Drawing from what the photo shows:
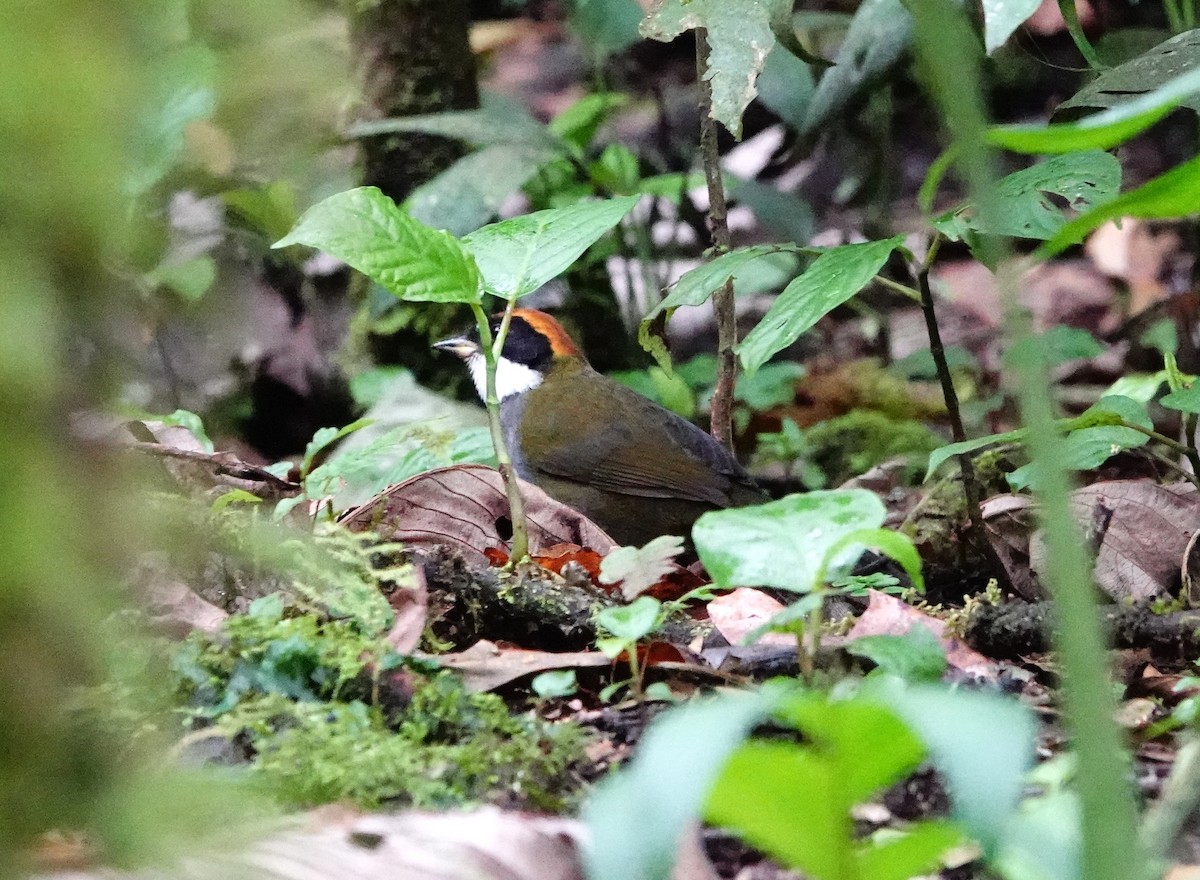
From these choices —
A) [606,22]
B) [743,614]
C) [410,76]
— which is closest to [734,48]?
[743,614]

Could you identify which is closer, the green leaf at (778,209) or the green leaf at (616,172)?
the green leaf at (616,172)

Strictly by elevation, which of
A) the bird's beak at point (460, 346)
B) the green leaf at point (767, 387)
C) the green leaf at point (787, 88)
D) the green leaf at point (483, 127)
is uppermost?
the green leaf at point (787, 88)

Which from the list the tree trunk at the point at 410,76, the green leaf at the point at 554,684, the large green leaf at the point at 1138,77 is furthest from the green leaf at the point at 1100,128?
the tree trunk at the point at 410,76

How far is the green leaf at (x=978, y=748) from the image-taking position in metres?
1.10

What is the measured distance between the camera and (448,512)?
3.09m

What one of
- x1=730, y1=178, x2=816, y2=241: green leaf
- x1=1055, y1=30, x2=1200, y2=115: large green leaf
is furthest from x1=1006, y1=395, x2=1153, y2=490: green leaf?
x1=730, y1=178, x2=816, y2=241: green leaf

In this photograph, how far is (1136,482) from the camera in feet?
10.6

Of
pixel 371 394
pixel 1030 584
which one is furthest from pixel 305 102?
pixel 371 394

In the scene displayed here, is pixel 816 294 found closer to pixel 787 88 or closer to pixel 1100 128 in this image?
pixel 1100 128

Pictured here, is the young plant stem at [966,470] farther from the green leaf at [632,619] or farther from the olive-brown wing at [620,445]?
the green leaf at [632,619]

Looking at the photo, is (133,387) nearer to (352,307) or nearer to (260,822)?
(260,822)

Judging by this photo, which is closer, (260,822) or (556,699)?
(260,822)

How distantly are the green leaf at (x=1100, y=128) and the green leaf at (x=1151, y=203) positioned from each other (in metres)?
0.06

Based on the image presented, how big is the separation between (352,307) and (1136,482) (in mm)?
4096
